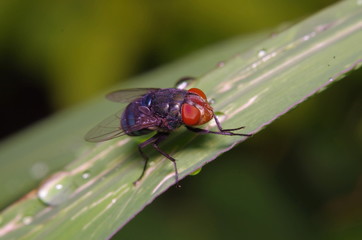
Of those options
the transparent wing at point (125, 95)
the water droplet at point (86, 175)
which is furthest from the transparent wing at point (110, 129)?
the transparent wing at point (125, 95)

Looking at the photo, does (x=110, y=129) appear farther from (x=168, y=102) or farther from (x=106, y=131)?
(x=168, y=102)

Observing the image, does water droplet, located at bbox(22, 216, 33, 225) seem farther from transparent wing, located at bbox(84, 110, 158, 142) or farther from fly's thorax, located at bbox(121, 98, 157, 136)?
fly's thorax, located at bbox(121, 98, 157, 136)

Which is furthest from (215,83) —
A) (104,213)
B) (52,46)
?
(52,46)

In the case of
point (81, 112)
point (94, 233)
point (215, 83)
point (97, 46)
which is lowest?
point (94, 233)

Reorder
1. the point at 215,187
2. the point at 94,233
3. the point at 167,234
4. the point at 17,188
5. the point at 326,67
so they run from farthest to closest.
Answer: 1. the point at 215,187
2. the point at 167,234
3. the point at 17,188
4. the point at 326,67
5. the point at 94,233

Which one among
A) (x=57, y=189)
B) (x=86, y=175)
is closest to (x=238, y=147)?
(x=86, y=175)

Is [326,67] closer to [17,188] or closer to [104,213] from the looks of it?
[104,213]

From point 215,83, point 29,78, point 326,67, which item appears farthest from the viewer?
point 29,78
